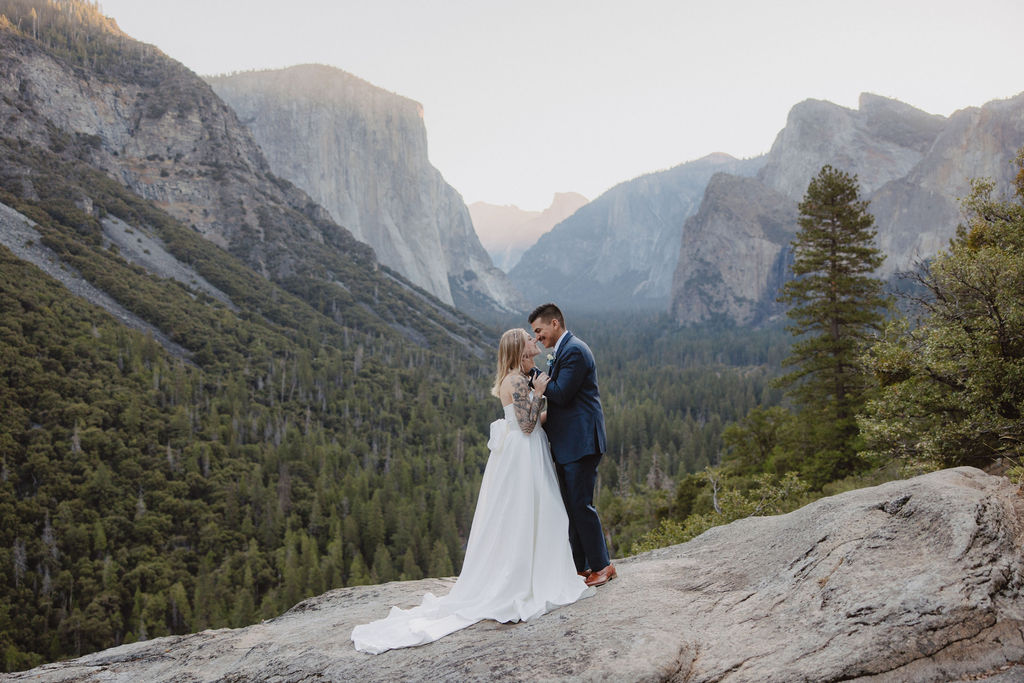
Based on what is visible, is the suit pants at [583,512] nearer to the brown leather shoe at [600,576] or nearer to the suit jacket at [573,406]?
the brown leather shoe at [600,576]

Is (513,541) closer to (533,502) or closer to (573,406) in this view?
(533,502)

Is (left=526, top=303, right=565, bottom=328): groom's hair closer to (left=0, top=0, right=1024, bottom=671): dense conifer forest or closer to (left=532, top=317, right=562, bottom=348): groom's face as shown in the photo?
(left=532, top=317, right=562, bottom=348): groom's face

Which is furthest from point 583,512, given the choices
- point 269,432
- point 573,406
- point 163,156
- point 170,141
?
point 170,141

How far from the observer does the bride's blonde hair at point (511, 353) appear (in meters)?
7.11

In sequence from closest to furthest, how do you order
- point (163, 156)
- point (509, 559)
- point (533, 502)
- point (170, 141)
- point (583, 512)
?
point (509, 559) → point (533, 502) → point (583, 512) → point (163, 156) → point (170, 141)

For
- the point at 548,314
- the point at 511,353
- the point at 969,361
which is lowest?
the point at 969,361

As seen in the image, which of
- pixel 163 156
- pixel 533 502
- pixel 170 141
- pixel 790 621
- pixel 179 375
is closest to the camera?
pixel 790 621

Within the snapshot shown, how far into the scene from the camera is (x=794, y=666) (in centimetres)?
480

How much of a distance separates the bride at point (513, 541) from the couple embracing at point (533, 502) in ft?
0.04

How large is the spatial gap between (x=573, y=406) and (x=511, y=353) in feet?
3.45

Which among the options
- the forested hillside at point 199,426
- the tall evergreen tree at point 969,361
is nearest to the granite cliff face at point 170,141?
the forested hillside at point 199,426

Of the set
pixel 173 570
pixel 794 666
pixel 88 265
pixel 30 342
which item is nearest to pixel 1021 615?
pixel 794 666

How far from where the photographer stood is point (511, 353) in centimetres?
712

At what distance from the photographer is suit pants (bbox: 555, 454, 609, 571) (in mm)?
7195
